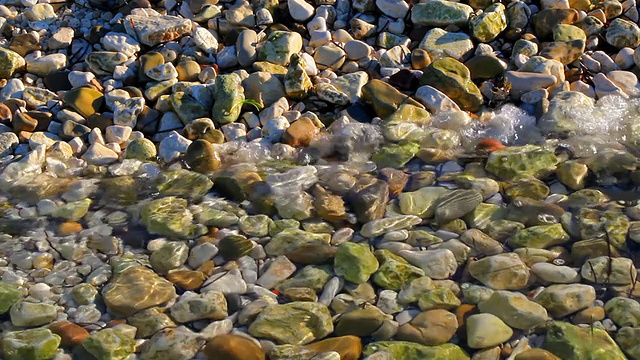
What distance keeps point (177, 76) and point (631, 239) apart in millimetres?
2387

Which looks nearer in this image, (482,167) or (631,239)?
(631,239)

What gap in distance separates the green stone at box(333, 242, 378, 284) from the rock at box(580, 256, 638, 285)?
776 mm

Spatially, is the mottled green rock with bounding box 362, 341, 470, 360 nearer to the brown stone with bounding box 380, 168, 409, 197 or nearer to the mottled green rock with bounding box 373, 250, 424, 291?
the mottled green rock with bounding box 373, 250, 424, 291

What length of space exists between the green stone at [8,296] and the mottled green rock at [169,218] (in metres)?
0.57

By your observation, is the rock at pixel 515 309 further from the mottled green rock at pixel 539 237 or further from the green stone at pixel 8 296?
the green stone at pixel 8 296

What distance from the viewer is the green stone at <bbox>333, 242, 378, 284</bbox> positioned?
2691 millimetres

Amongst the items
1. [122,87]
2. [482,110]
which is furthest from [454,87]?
[122,87]

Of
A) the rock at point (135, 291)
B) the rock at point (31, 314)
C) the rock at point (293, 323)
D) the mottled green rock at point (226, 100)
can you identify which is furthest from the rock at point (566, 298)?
the mottled green rock at point (226, 100)

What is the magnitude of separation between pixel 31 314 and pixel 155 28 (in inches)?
80.7

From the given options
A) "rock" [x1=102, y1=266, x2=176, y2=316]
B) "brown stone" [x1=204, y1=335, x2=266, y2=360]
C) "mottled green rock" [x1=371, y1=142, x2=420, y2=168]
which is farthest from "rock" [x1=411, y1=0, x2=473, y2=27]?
"brown stone" [x1=204, y1=335, x2=266, y2=360]

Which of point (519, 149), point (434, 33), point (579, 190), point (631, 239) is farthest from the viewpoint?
point (434, 33)

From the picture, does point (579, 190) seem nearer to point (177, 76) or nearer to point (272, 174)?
point (272, 174)

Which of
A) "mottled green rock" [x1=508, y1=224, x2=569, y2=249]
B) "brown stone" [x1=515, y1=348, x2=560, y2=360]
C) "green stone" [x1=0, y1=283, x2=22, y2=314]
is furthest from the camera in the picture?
"mottled green rock" [x1=508, y1=224, x2=569, y2=249]

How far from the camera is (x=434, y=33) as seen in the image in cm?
417
